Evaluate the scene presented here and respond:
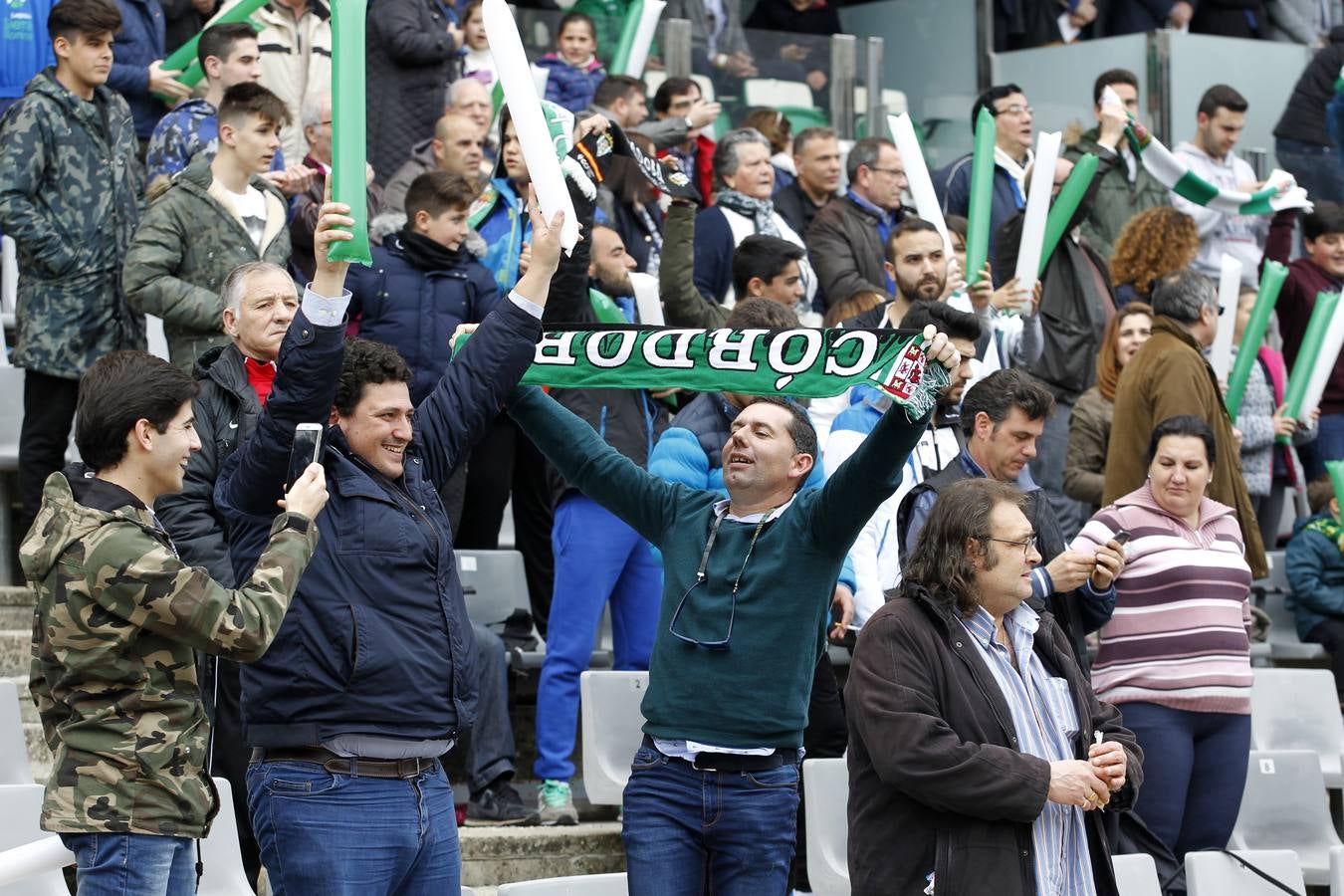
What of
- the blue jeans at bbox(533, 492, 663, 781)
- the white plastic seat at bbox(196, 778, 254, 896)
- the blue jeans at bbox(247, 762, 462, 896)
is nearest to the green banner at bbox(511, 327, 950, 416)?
the blue jeans at bbox(247, 762, 462, 896)

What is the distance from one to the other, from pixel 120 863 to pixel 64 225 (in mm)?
3548

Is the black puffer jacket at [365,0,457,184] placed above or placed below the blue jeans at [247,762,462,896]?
above

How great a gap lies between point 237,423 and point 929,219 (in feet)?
9.35

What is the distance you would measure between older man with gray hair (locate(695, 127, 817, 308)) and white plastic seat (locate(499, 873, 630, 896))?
358 cm

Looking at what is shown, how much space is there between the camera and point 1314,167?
11688 mm

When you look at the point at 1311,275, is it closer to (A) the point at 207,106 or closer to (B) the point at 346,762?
(A) the point at 207,106

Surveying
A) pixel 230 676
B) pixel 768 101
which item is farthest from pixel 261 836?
pixel 768 101

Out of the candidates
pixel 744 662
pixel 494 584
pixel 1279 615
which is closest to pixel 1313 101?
pixel 1279 615

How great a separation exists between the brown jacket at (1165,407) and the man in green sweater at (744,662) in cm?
286

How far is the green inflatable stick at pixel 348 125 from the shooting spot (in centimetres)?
363

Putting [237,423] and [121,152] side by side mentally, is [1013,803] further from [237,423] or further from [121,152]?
[121,152]

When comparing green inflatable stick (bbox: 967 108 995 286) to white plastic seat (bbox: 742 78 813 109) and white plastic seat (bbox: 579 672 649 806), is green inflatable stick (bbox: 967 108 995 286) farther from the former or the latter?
white plastic seat (bbox: 742 78 813 109)

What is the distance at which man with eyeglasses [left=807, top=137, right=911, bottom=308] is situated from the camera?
831cm

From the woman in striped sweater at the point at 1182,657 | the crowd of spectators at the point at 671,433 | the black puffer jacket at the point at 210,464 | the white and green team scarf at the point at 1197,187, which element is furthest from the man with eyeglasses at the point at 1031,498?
the white and green team scarf at the point at 1197,187
